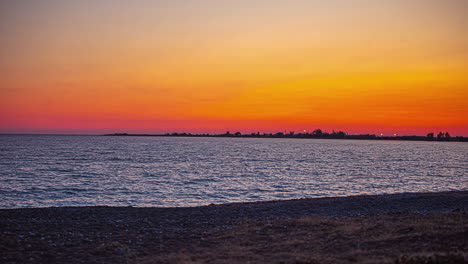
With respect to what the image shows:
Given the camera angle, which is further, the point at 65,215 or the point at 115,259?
the point at 65,215

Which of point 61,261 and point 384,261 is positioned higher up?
point 384,261

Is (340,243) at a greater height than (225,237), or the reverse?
(340,243)

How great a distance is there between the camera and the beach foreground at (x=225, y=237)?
42.3 feet

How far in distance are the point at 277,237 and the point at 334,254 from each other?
3504 mm

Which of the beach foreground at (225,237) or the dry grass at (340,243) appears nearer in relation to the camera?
the dry grass at (340,243)

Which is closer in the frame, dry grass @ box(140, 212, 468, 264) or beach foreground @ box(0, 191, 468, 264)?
dry grass @ box(140, 212, 468, 264)

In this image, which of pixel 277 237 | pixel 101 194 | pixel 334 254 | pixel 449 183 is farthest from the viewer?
pixel 449 183

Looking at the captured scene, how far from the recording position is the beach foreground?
1291cm

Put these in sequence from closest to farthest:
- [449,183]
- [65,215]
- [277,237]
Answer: [277,237] → [65,215] → [449,183]

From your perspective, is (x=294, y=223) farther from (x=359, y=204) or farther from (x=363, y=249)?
(x=359, y=204)

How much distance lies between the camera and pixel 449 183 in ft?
163

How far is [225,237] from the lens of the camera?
1666 cm

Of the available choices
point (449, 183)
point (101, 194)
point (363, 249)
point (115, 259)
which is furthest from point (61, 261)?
point (449, 183)

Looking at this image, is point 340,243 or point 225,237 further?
point 225,237
